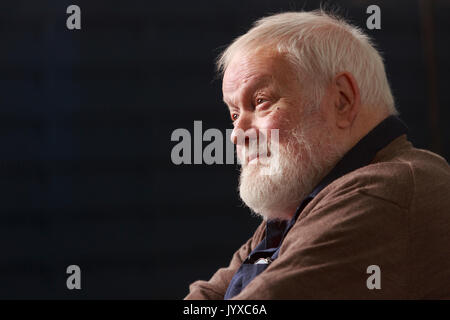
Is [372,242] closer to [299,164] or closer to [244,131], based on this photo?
[299,164]

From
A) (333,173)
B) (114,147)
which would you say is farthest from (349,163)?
(114,147)

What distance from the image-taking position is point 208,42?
3395 mm

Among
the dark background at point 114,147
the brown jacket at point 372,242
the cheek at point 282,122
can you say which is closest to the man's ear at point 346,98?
the cheek at point 282,122

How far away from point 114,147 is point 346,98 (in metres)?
2.19

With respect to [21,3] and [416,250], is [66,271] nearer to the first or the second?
[21,3]

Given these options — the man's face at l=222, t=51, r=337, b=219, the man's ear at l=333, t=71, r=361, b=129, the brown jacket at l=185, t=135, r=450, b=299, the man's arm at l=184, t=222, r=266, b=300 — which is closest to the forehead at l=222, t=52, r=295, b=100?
the man's face at l=222, t=51, r=337, b=219

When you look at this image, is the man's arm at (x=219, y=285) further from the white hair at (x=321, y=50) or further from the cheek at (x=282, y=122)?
the white hair at (x=321, y=50)

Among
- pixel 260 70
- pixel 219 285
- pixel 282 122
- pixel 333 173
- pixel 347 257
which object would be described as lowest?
pixel 219 285

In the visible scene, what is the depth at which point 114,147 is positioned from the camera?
3.32m

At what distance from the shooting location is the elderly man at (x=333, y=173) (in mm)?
1009

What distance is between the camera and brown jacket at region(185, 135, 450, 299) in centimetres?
99

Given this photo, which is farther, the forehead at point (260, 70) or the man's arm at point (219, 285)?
the man's arm at point (219, 285)
